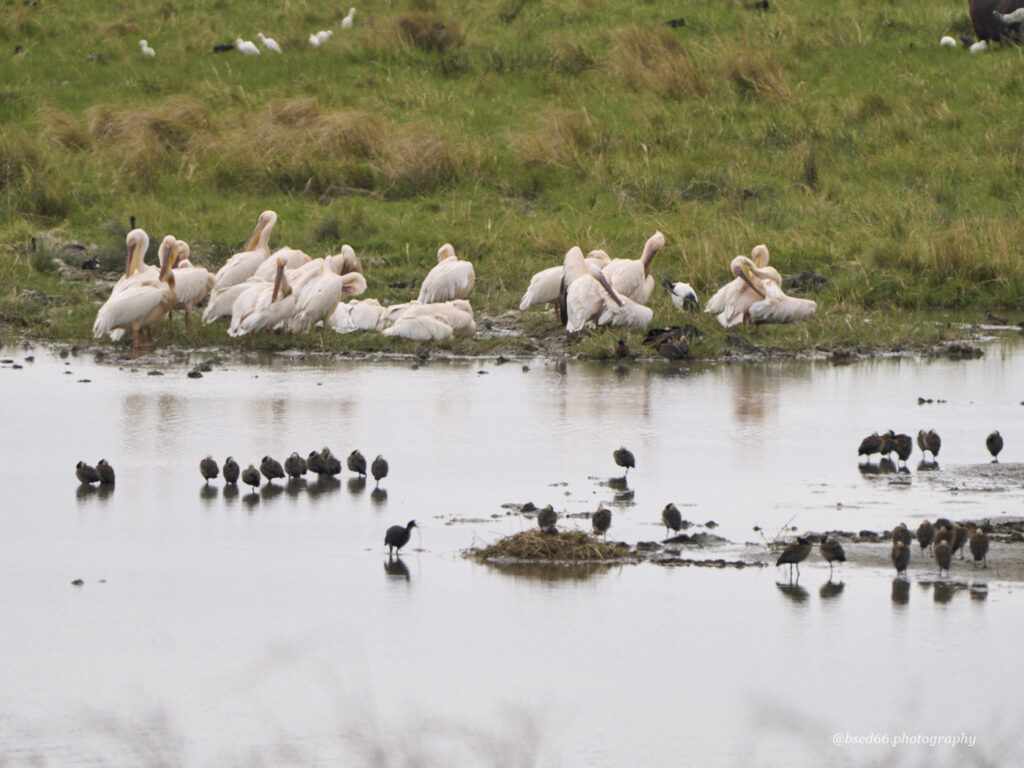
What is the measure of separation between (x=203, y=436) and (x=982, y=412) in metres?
5.20

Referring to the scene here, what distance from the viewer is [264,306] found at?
566 inches

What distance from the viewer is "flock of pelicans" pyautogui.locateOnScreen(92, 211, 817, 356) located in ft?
47.2

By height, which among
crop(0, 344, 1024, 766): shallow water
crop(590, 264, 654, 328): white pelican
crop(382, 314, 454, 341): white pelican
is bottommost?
crop(0, 344, 1024, 766): shallow water

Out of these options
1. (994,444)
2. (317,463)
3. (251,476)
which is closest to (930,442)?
(994,444)

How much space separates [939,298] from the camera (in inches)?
651

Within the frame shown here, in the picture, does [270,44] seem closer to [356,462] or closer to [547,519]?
[356,462]

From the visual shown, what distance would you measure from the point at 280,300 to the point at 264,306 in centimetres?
16

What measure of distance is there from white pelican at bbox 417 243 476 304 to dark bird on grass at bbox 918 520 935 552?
27.2 feet

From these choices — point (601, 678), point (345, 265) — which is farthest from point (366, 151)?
point (601, 678)

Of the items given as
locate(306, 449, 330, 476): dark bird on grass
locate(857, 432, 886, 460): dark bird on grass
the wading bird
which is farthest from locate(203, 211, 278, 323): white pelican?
locate(857, 432, 886, 460): dark bird on grass

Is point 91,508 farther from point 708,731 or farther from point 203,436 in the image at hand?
point 708,731

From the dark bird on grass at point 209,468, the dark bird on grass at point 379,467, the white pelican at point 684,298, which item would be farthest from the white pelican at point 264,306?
the dark bird on grass at point 379,467

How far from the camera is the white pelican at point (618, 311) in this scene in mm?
14406

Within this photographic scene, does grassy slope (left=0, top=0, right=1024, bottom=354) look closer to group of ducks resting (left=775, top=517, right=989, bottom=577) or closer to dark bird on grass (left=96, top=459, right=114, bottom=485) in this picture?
dark bird on grass (left=96, top=459, right=114, bottom=485)
